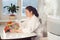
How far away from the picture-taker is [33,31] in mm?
2213

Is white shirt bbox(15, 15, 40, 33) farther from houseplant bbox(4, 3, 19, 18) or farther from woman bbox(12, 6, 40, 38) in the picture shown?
houseplant bbox(4, 3, 19, 18)

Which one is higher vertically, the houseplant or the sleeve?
the houseplant

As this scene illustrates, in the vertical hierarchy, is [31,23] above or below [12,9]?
below

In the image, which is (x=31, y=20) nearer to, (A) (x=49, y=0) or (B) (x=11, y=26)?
(B) (x=11, y=26)

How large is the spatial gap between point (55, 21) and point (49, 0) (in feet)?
0.72

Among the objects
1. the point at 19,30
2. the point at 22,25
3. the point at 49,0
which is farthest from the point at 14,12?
the point at 49,0

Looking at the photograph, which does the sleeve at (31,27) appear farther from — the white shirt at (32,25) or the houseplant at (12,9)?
the houseplant at (12,9)

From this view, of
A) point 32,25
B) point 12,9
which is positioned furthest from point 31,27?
point 12,9

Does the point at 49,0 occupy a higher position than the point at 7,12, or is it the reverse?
the point at 49,0

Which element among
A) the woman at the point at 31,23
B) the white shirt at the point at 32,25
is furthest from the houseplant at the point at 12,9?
the white shirt at the point at 32,25

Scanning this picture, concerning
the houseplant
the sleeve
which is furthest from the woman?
the houseplant

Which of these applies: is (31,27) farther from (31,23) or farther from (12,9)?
(12,9)

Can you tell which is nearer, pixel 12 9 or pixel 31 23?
pixel 31 23

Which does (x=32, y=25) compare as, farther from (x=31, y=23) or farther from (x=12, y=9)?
(x=12, y=9)
